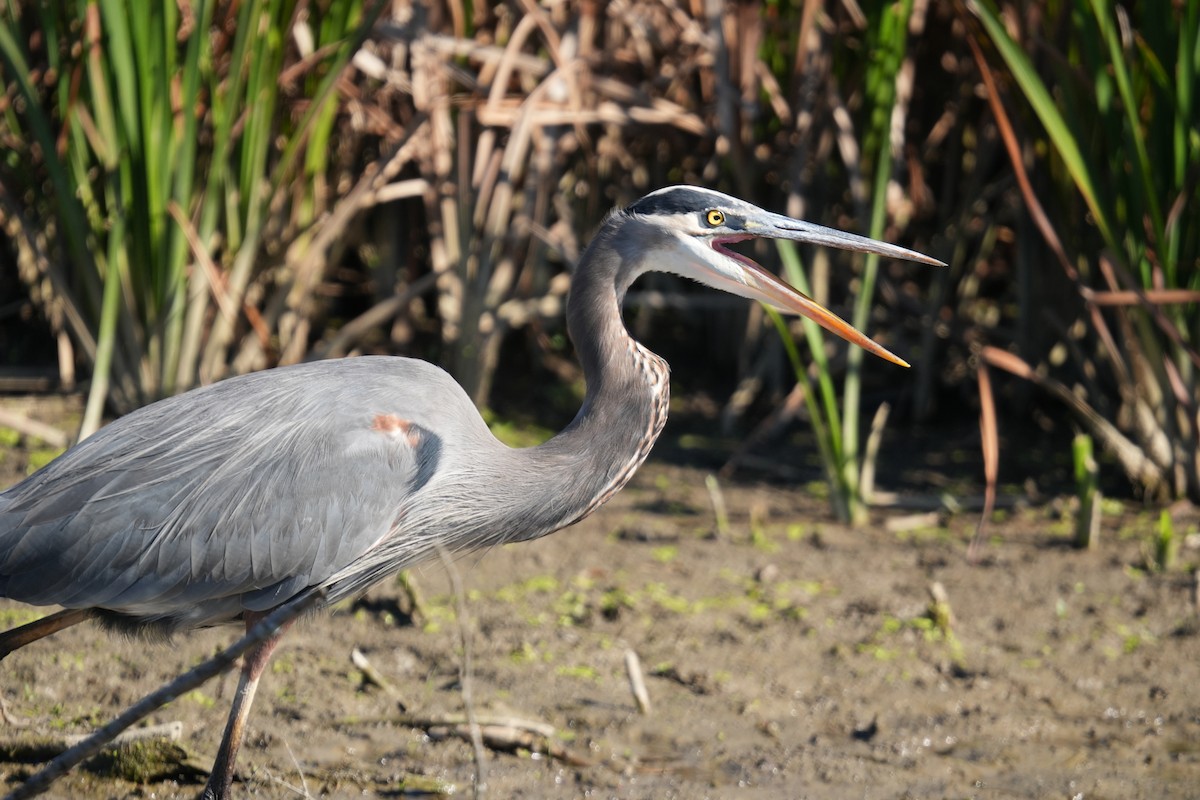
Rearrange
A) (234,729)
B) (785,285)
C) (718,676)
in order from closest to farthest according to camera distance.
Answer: (234,729)
(785,285)
(718,676)

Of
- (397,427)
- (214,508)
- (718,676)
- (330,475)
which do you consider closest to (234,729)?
(214,508)

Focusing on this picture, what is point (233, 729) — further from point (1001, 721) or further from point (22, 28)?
point (22, 28)

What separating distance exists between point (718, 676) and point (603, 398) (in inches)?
50.6

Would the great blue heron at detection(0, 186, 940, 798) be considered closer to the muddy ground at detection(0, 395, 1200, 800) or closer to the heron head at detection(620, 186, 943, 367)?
the heron head at detection(620, 186, 943, 367)

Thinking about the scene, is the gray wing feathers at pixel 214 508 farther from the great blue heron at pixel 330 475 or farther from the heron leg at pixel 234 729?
the heron leg at pixel 234 729

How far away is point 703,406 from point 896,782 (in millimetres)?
3294

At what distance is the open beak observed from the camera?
343 cm

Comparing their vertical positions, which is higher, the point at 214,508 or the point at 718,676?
the point at 214,508

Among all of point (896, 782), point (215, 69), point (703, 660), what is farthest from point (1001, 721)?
point (215, 69)

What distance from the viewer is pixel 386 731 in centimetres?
391

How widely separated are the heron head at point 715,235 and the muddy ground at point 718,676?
979mm

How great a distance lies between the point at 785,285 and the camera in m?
3.50

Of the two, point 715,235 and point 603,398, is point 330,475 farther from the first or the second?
point 715,235

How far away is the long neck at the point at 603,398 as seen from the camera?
138 inches
